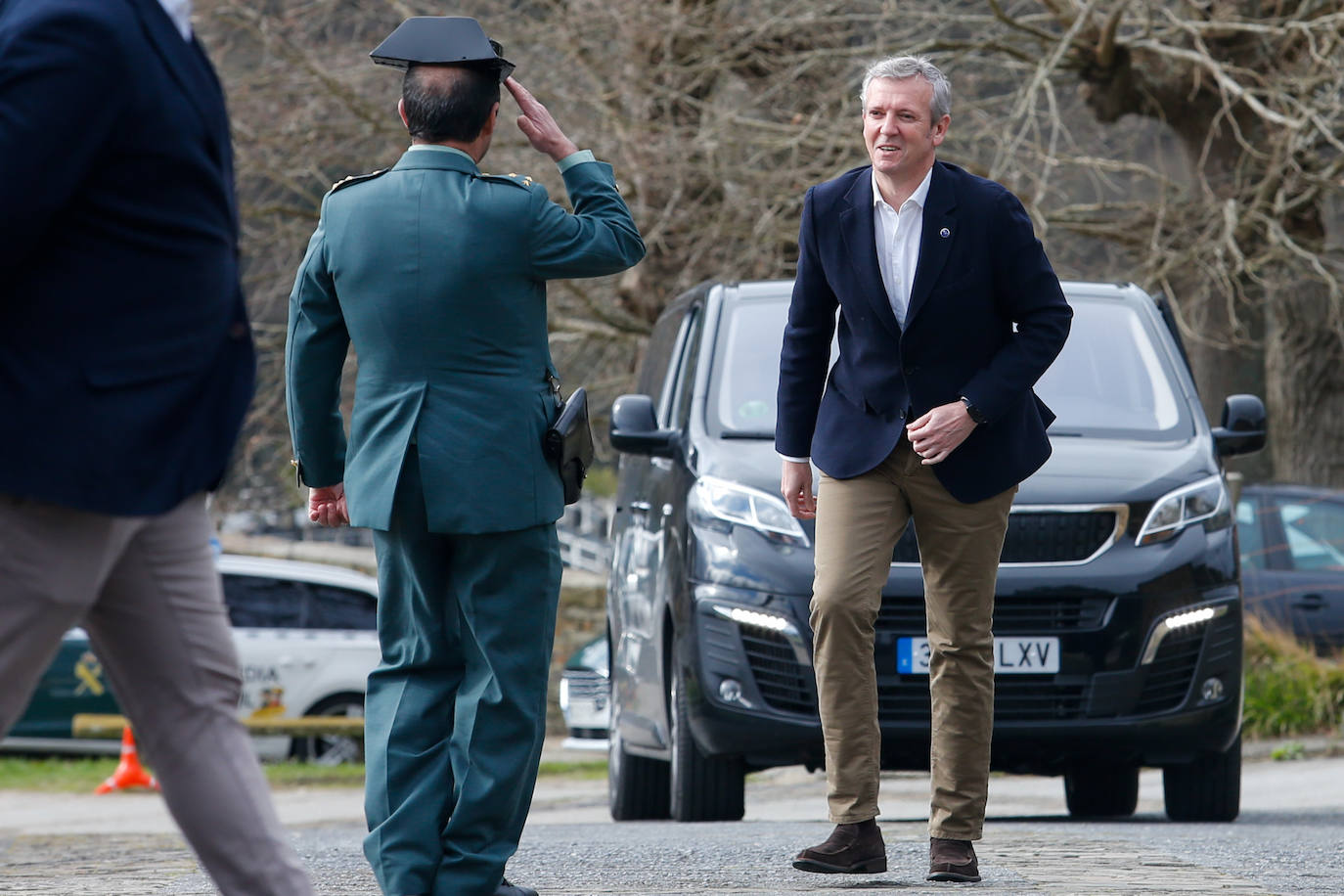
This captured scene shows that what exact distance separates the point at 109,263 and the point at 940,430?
7.73ft

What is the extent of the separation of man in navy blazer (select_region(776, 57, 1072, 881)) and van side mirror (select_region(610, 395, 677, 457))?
1.95m

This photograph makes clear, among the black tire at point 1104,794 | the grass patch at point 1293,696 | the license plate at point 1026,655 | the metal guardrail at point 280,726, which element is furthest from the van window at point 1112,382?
the metal guardrail at point 280,726

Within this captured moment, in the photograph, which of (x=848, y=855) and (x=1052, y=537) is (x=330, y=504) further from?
(x=1052, y=537)

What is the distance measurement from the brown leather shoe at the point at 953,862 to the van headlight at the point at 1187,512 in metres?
2.01

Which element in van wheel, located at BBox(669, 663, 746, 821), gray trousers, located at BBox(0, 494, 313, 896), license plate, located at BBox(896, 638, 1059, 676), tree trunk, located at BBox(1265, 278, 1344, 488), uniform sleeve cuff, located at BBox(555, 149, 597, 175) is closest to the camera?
gray trousers, located at BBox(0, 494, 313, 896)

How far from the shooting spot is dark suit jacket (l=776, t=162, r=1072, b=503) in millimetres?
4770

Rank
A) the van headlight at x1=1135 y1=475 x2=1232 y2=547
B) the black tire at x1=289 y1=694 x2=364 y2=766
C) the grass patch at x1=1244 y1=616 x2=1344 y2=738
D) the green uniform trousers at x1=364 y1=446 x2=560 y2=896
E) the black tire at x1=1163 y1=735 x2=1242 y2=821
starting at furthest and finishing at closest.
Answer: the black tire at x1=289 y1=694 x2=364 y2=766, the grass patch at x1=1244 y1=616 x2=1344 y2=738, the black tire at x1=1163 y1=735 x2=1242 y2=821, the van headlight at x1=1135 y1=475 x2=1232 y2=547, the green uniform trousers at x1=364 y1=446 x2=560 y2=896

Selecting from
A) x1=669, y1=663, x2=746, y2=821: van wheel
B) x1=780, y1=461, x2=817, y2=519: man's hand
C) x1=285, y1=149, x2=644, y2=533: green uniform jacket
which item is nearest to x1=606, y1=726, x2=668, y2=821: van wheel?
x1=669, y1=663, x2=746, y2=821: van wheel

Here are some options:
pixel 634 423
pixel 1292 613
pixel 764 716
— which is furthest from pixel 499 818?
pixel 1292 613

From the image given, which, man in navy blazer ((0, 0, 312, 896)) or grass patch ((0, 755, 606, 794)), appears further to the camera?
grass patch ((0, 755, 606, 794))

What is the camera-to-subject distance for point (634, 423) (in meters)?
6.82

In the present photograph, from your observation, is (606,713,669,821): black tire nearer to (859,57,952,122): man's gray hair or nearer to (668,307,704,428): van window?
(668,307,704,428): van window

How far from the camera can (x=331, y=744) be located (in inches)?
666

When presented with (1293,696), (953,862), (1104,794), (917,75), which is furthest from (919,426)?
(1293,696)
